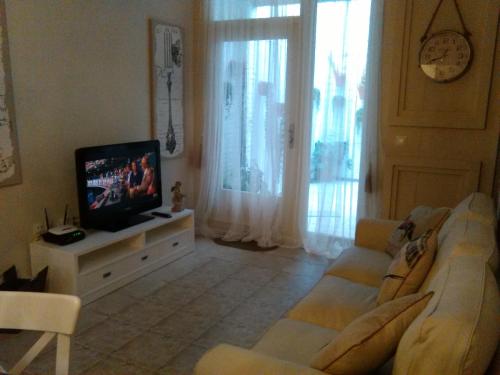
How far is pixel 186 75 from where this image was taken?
14.5 feet

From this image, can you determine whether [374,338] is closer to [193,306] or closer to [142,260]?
[193,306]

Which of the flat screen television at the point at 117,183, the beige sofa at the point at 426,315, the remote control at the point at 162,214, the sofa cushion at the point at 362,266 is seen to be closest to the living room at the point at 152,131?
the flat screen television at the point at 117,183

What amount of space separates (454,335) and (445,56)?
9.10 ft

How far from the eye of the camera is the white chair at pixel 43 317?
1.38 metres

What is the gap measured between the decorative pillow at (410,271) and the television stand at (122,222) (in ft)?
7.01

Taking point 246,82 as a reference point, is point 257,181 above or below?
below

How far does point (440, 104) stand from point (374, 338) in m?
2.62

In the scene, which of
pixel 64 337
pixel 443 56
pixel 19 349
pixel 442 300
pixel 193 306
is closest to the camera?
pixel 442 300

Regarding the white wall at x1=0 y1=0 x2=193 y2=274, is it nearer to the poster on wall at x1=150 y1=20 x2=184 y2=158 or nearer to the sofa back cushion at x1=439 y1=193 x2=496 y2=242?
the poster on wall at x1=150 y1=20 x2=184 y2=158

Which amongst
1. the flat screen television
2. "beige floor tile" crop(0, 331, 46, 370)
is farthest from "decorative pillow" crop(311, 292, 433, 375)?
the flat screen television

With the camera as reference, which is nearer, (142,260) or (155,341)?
(155,341)

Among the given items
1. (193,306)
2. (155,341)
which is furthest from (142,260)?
(155,341)

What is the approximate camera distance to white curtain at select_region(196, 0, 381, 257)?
148 inches

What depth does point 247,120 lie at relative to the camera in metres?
4.25
